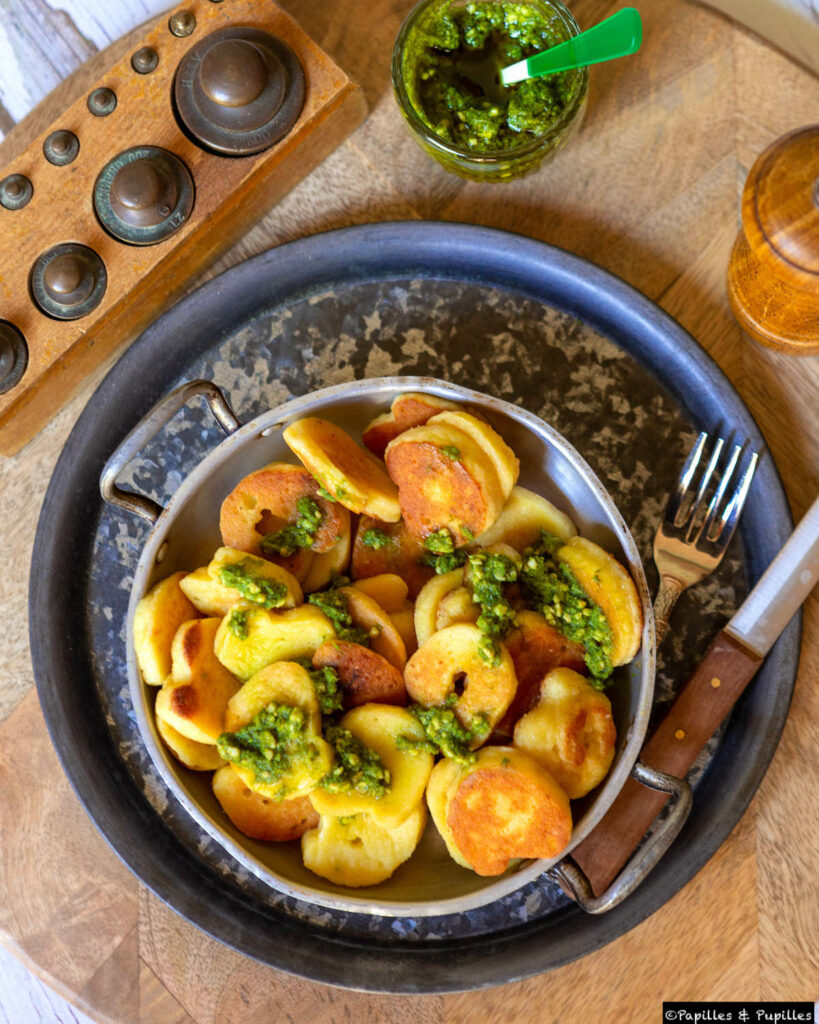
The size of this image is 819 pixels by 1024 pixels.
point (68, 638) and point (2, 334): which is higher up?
point (2, 334)

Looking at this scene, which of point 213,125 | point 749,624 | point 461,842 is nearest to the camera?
point 461,842

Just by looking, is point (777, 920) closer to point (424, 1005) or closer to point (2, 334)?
point (424, 1005)

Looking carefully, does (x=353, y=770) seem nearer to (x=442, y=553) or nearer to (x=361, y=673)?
(x=361, y=673)

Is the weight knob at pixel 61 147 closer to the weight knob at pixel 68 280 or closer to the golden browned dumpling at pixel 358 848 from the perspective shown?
the weight knob at pixel 68 280

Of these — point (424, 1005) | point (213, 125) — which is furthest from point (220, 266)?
point (424, 1005)

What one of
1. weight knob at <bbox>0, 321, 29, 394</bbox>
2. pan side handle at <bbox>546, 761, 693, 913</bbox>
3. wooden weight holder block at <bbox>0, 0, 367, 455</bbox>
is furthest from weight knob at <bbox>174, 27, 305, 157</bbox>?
pan side handle at <bbox>546, 761, 693, 913</bbox>

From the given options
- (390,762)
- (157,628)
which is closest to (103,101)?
(157,628)

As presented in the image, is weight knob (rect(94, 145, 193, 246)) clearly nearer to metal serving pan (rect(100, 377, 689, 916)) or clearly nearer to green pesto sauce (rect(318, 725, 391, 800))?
metal serving pan (rect(100, 377, 689, 916))
